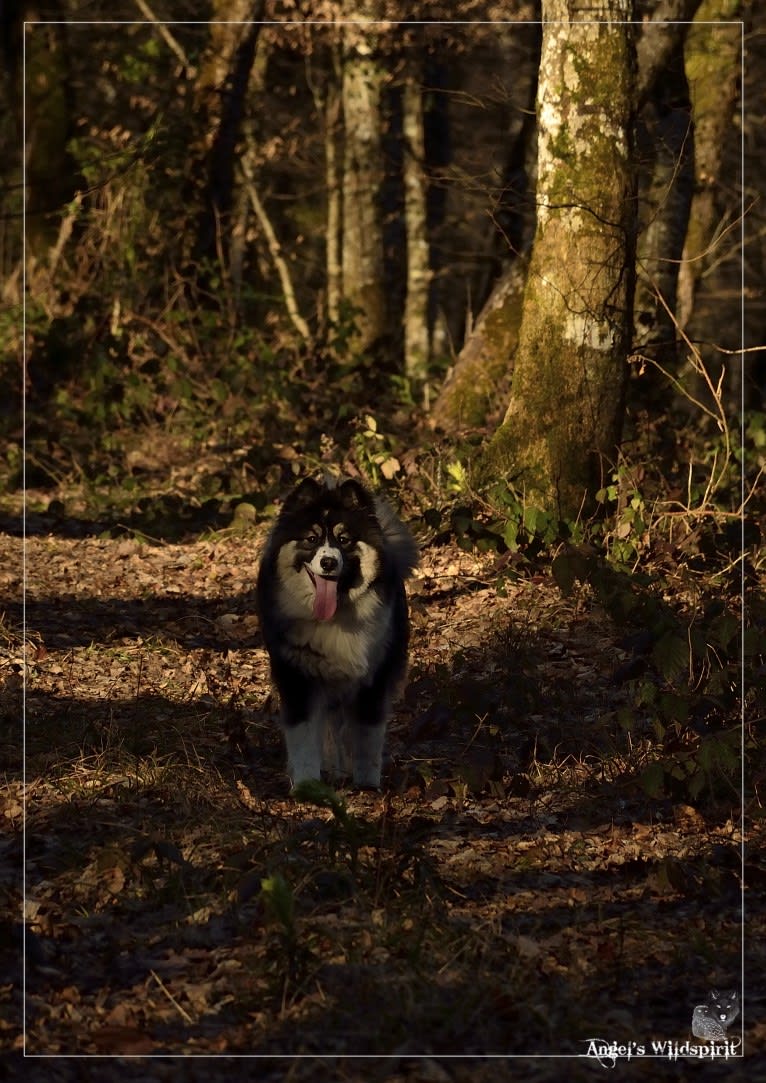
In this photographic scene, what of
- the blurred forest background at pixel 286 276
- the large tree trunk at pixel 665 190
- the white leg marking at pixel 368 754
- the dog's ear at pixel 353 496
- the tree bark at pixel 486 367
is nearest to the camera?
the dog's ear at pixel 353 496

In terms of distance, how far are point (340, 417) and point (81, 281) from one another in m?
4.58

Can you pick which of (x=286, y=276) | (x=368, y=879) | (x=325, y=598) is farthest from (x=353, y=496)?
(x=286, y=276)

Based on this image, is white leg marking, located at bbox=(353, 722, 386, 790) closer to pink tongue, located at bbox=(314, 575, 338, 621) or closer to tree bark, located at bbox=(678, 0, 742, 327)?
pink tongue, located at bbox=(314, 575, 338, 621)

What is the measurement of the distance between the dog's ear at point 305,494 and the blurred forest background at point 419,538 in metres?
1.35

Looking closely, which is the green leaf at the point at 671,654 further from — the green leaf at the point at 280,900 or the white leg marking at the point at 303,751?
the green leaf at the point at 280,900

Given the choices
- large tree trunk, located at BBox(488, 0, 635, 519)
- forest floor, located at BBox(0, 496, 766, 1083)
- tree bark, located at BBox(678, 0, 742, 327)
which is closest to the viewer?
forest floor, located at BBox(0, 496, 766, 1083)

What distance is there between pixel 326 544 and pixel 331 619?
1.22ft

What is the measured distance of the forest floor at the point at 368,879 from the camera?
16.0 feet

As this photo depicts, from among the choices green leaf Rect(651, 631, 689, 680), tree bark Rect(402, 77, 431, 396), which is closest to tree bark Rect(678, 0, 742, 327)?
tree bark Rect(402, 77, 431, 396)

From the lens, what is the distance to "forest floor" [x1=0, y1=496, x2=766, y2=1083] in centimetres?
488

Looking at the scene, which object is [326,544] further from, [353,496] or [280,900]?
[280,900]

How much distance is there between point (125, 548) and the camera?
41.9 feet

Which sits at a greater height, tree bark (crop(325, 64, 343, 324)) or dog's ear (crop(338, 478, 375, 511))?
tree bark (crop(325, 64, 343, 324))

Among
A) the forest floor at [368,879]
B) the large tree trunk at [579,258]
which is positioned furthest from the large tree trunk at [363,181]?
the forest floor at [368,879]
